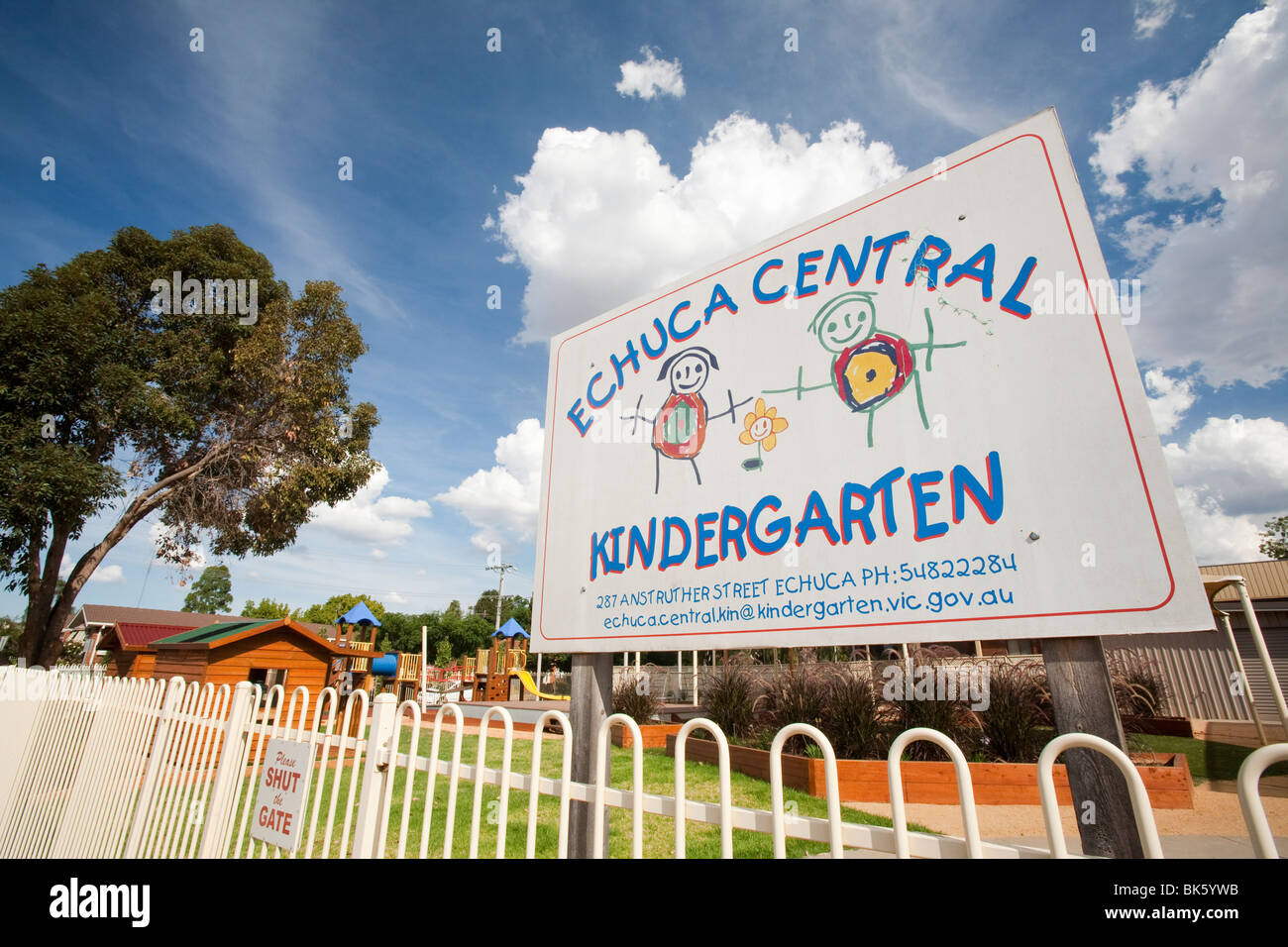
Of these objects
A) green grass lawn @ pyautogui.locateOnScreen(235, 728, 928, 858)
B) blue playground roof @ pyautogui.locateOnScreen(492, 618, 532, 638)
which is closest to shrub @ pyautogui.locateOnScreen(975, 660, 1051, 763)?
green grass lawn @ pyautogui.locateOnScreen(235, 728, 928, 858)

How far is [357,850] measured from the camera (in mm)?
2703

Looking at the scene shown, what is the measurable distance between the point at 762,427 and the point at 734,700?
6.96 meters

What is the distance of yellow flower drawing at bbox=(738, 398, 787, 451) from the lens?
2539 millimetres

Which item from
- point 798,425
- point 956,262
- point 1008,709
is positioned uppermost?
point 956,262

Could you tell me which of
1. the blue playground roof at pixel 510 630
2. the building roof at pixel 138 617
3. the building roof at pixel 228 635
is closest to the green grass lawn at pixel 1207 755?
the building roof at pixel 228 635

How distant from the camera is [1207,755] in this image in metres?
7.91

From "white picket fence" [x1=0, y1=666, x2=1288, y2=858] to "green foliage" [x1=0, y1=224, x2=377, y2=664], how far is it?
8.49 meters

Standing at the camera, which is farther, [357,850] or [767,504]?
[357,850]

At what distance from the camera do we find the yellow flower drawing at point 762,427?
8.33 feet

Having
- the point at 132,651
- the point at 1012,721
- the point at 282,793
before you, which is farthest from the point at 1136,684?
the point at 132,651

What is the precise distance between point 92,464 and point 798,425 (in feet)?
51.1
